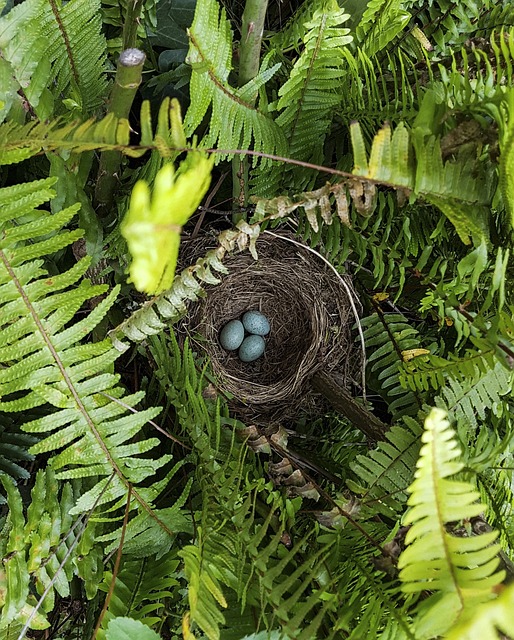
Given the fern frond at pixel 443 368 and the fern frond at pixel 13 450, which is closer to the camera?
the fern frond at pixel 443 368

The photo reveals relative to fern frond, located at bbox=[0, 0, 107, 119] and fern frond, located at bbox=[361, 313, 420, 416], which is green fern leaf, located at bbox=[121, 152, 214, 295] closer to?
fern frond, located at bbox=[0, 0, 107, 119]

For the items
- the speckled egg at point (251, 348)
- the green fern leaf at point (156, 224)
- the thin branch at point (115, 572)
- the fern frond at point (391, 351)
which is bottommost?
the speckled egg at point (251, 348)

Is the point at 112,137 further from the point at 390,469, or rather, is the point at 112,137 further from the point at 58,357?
the point at 390,469

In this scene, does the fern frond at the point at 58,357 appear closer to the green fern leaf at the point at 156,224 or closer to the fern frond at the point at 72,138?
the fern frond at the point at 72,138

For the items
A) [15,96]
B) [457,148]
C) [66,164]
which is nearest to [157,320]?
[66,164]

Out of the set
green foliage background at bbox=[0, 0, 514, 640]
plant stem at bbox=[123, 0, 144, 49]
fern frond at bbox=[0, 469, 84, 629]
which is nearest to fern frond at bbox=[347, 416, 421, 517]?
Answer: green foliage background at bbox=[0, 0, 514, 640]

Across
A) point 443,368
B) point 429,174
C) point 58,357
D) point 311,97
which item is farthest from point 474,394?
point 58,357

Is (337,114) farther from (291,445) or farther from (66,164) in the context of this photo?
(291,445)

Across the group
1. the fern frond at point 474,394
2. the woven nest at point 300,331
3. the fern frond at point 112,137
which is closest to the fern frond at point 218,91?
the fern frond at point 112,137
